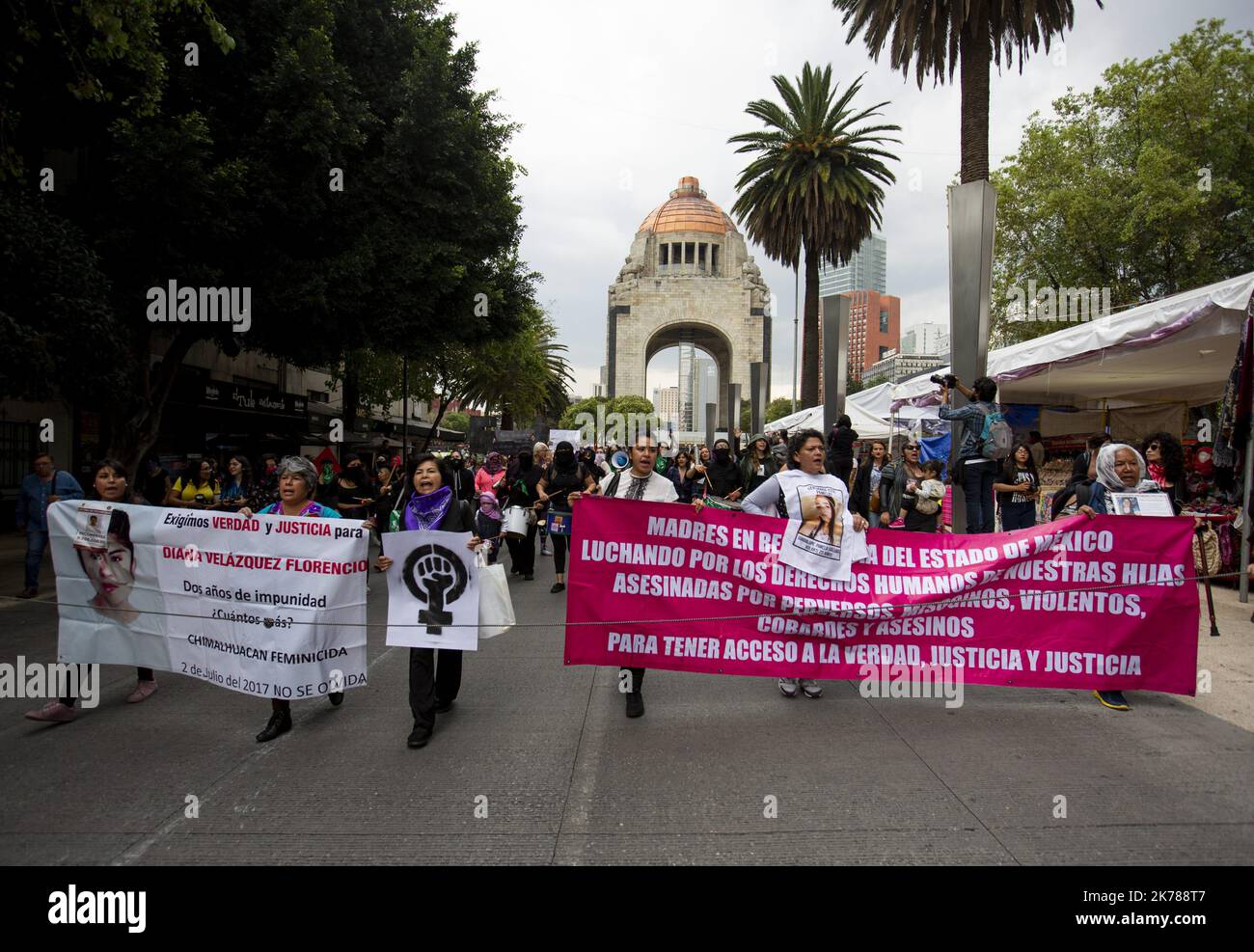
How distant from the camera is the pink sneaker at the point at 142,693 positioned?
5215 millimetres

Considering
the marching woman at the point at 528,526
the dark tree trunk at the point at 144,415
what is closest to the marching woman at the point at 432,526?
the marching woman at the point at 528,526

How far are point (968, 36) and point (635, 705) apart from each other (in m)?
15.2

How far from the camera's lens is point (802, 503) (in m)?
5.09

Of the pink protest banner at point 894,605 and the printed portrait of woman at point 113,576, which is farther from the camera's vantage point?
the printed portrait of woman at point 113,576

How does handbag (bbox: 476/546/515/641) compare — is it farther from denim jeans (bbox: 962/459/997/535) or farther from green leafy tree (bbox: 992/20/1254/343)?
green leafy tree (bbox: 992/20/1254/343)

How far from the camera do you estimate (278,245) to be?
12906 mm

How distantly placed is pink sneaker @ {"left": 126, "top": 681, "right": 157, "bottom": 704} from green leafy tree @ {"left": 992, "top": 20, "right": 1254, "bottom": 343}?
26030 millimetres

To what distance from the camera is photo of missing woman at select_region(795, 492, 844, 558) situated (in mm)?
4961

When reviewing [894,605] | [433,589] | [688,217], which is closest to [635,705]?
[433,589]

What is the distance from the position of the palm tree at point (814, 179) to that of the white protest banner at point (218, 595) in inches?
908

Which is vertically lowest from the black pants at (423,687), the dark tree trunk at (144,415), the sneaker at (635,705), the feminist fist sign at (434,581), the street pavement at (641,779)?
the street pavement at (641,779)

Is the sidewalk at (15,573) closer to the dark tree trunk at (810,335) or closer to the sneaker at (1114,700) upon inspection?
the sneaker at (1114,700)

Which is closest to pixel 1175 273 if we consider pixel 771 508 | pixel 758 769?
pixel 771 508

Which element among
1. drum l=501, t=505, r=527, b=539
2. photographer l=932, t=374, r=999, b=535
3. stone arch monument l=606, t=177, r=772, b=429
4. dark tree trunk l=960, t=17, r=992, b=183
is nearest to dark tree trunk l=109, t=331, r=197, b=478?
drum l=501, t=505, r=527, b=539
